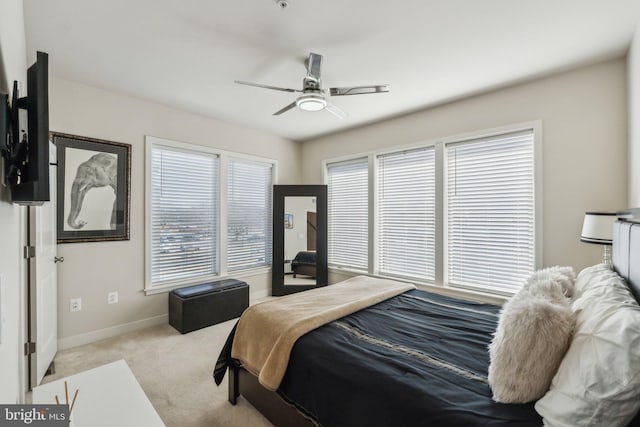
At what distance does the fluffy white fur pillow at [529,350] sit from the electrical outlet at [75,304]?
3.71 metres

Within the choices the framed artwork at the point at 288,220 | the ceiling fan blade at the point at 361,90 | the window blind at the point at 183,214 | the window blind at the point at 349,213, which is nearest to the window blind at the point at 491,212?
the window blind at the point at 349,213

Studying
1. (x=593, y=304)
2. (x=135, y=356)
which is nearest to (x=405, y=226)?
(x=593, y=304)

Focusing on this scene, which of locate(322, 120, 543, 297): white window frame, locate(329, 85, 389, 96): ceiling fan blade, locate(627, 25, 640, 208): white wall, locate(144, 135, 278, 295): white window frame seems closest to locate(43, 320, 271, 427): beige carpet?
locate(144, 135, 278, 295): white window frame

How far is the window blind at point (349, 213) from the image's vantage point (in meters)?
4.44

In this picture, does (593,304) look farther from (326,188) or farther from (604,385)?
(326,188)

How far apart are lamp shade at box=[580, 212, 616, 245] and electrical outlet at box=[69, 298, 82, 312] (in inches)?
185

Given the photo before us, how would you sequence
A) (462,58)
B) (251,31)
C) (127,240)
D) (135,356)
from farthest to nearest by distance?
(127,240) → (135,356) → (462,58) → (251,31)

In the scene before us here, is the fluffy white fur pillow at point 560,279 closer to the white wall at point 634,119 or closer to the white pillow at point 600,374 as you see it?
the white pillow at point 600,374

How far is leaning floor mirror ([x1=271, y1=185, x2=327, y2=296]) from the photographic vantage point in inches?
184

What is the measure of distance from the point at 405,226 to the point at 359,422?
9.71 ft

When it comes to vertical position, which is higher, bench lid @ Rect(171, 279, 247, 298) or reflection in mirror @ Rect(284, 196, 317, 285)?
reflection in mirror @ Rect(284, 196, 317, 285)

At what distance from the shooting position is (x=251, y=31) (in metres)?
2.15

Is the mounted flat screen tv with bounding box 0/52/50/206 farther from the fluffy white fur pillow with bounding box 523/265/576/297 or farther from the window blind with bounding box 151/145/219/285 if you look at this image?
the window blind with bounding box 151/145/219/285

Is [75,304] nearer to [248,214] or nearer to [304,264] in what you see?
[248,214]
